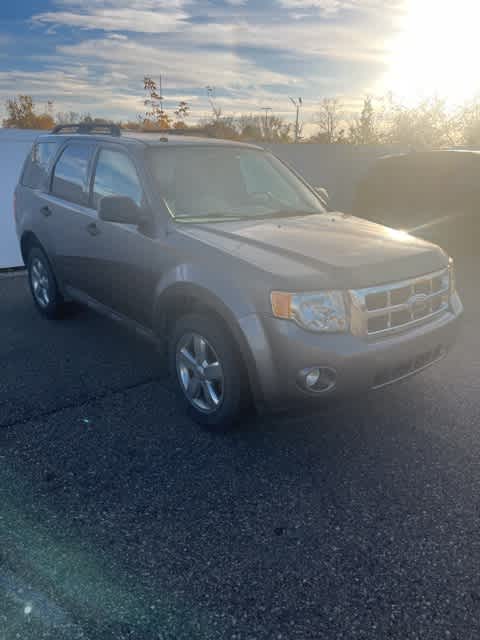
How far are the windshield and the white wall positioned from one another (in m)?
4.93

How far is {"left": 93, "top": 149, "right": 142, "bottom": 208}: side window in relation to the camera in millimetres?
3795

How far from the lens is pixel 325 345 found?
277 cm

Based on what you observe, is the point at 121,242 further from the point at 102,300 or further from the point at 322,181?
the point at 322,181

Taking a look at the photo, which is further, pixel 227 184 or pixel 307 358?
pixel 227 184

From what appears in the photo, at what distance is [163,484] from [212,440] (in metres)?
0.52

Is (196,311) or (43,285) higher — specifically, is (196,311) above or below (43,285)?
above

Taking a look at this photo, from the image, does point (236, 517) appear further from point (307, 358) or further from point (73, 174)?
point (73, 174)

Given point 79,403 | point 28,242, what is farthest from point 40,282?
point 79,403

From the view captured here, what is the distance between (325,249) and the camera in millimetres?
3152

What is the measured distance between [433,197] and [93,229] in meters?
4.51

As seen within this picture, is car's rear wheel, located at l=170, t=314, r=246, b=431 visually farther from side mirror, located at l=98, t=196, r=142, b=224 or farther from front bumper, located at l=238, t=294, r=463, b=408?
side mirror, located at l=98, t=196, r=142, b=224

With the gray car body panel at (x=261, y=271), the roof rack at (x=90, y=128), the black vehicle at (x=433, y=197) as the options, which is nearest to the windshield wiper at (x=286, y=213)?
the gray car body panel at (x=261, y=271)

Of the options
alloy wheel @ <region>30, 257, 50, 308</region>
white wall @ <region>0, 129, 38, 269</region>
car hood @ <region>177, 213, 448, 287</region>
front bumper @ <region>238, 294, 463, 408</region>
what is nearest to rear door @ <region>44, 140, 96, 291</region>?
alloy wheel @ <region>30, 257, 50, 308</region>

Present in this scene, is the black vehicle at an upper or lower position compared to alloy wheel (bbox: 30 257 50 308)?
upper
